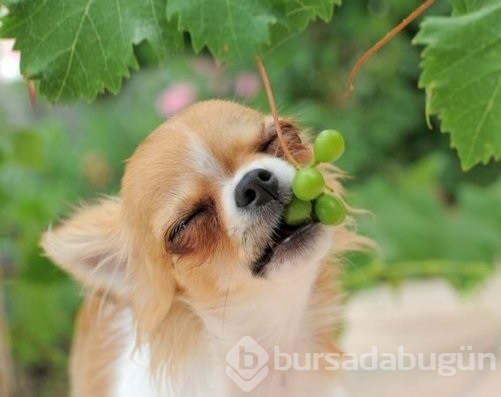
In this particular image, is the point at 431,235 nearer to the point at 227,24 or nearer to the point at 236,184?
the point at 236,184

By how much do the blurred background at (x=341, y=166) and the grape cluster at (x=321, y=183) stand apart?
1.27ft

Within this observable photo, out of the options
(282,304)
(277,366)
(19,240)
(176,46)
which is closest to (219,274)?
(282,304)

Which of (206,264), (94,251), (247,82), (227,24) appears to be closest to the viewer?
(227,24)

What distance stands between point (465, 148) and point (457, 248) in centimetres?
126

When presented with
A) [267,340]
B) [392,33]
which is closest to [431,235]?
[267,340]

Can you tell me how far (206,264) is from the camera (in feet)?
3.71

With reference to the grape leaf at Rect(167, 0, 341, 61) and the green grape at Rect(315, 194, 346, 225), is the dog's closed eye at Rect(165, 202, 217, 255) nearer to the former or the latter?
the green grape at Rect(315, 194, 346, 225)

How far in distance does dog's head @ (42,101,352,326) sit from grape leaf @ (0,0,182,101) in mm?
285

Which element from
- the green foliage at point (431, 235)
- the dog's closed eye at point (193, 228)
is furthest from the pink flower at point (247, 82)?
the dog's closed eye at point (193, 228)

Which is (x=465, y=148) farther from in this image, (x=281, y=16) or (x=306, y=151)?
(x=306, y=151)

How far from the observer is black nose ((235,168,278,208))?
1006 mm

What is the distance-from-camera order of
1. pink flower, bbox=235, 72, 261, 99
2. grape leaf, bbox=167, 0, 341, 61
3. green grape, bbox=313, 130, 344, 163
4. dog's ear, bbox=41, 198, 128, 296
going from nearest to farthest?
1. grape leaf, bbox=167, 0, 341, 61
2. green grape, bbox=313, 130, 344, 163
3. dog's ear, bbox=41, 198, 128, 296
4. pink flower, bbox=235, 72, 261, 99

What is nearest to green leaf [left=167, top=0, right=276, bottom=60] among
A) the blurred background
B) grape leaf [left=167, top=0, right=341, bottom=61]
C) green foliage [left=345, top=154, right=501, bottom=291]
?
grape leaf [left=167, top=0, right=341, bottom=61]

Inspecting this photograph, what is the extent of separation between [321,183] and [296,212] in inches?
5.6
